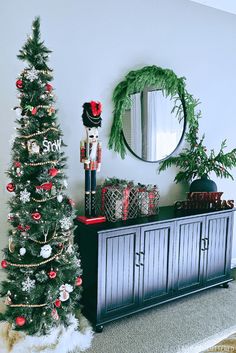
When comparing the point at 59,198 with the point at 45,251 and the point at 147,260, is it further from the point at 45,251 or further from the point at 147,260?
the point at 147,260

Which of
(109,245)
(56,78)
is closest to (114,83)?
(56,78)

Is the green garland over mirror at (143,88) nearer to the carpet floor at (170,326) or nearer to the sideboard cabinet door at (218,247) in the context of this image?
the sideboard cabinet door at (218,247)

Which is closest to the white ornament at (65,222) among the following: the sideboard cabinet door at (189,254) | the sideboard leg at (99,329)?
the sideboard leg at (99,329)

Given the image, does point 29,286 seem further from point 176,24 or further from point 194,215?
point 176,24

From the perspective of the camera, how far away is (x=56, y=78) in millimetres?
2514

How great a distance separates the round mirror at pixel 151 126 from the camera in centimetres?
287

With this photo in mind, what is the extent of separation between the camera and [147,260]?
255 cm

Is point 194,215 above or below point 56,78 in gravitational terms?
below

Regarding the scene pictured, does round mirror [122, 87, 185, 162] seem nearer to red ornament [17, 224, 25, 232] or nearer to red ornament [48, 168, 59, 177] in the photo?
red ornament [48, 168, 59, 177]

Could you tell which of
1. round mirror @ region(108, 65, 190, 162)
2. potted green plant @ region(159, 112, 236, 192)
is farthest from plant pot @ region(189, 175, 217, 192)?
round mirror @ region(108, 65, 190, 162)

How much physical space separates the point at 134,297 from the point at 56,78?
177cm

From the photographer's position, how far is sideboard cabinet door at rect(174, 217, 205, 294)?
2.74 m

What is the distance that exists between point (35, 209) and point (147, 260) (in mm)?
1005

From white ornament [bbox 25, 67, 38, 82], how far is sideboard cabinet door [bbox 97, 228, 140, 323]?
110 cm
